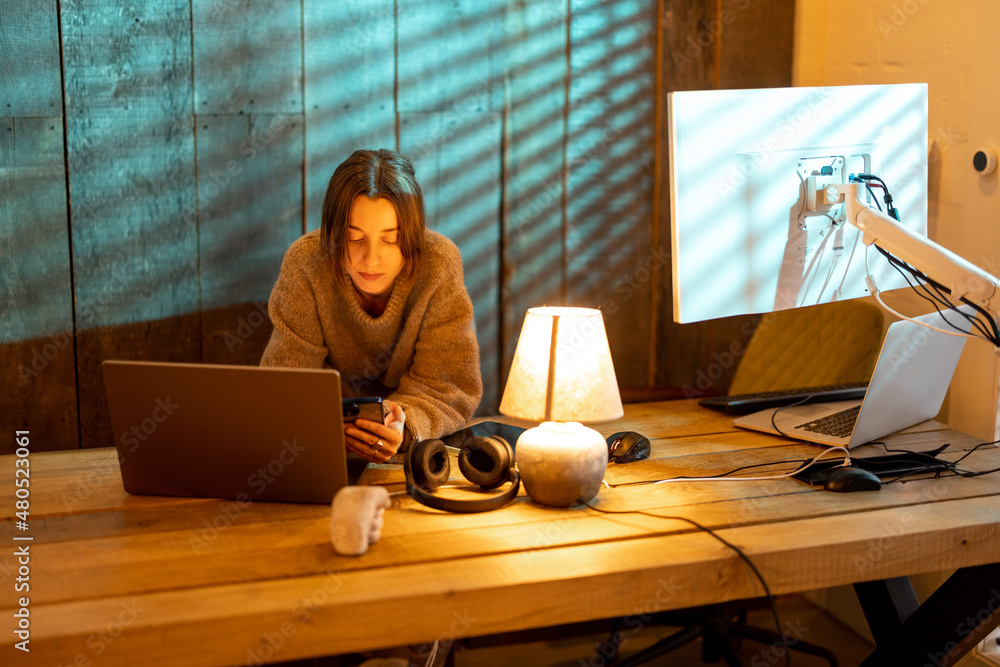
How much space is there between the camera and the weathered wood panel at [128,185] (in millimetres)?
1979

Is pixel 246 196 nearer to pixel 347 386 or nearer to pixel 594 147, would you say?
pixel 347 386

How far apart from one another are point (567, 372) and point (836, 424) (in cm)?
68

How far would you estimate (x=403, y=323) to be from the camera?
185 cm

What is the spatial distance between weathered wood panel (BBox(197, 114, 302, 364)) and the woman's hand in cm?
79

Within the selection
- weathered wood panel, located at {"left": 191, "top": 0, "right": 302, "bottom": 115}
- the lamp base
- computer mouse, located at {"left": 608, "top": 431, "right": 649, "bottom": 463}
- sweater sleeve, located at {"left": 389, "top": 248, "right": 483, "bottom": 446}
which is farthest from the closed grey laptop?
weathered wood panel, located at {"left": 191, "top": 0, "right": 302, "bottom": 115}

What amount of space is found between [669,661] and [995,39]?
5.20ft

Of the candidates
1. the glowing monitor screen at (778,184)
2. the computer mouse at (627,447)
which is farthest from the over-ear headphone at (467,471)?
the glowing monitor screen at (778,184)

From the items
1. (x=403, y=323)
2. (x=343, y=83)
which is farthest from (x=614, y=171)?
(x=403, y=323)

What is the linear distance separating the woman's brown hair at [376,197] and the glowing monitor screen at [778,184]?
1.69 feet

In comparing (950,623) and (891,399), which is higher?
(891,399)

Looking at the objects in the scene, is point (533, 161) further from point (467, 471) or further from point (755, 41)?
point (467, 471)

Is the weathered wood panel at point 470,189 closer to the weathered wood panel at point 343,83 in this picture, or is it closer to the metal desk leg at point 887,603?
the weathered wood panel at point 343,83

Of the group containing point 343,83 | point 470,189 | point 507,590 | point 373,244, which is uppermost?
point 343,83

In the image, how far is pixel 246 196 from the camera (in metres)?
2.14
